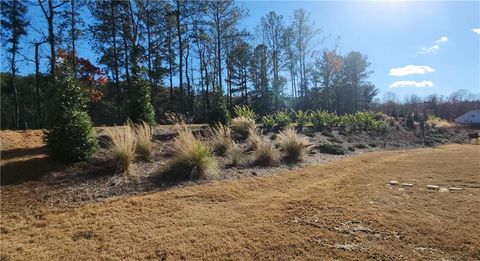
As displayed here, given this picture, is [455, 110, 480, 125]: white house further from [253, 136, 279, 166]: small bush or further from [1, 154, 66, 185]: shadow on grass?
[1, 154, 66, 185]: shadow on grass

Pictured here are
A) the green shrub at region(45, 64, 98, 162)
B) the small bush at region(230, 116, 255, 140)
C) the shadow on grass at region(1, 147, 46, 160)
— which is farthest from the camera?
the small bush at region(230, 116, 255, 140)

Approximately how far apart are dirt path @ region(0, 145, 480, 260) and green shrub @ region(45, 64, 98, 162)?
5.74 ft

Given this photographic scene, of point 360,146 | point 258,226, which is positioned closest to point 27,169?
point 258,226

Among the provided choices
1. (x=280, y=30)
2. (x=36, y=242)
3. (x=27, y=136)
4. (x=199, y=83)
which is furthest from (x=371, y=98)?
(x=36, y=242)

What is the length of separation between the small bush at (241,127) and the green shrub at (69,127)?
4.35 meters

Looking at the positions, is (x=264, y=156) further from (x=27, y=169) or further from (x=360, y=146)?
(x=360, y=146)

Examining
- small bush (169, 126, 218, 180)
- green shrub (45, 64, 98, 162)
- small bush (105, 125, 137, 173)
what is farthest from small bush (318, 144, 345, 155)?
green shrub (45, 64, 98, 162)

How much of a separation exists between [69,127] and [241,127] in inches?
196

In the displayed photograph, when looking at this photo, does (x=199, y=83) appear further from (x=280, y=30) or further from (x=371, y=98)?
(x=371, y=98)

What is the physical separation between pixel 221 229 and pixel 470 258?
236cm

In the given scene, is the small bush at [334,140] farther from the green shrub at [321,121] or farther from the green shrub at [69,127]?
the green shrub at [69,127]

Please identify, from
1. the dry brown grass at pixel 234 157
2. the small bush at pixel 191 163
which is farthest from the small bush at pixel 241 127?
the small bush at pixel 191 163

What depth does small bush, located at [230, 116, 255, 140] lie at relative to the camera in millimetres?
9375

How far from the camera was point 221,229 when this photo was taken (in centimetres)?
354
